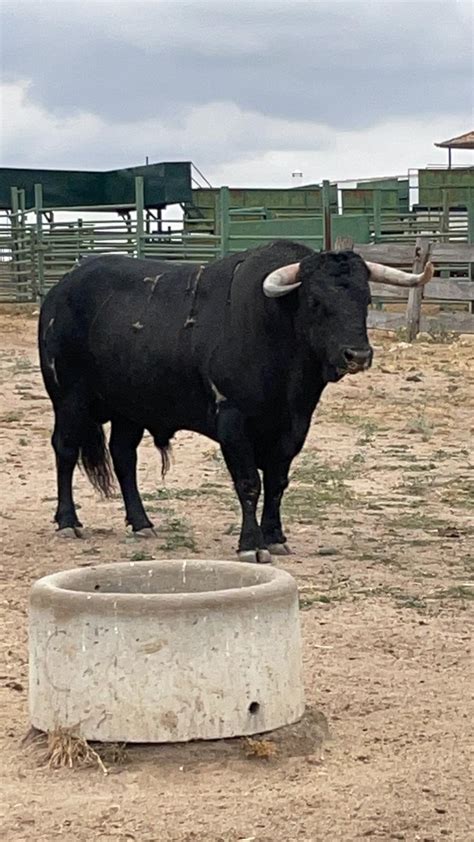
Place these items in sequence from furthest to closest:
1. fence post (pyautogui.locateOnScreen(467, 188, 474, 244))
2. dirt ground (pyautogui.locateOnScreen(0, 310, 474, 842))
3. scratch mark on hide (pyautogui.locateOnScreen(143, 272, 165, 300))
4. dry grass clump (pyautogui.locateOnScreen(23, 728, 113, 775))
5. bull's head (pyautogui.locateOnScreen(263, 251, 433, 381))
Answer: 1. fence post (pyautogui.locateOnScreen(467, 188, 474, 244))
2. scratch mark on hide (pyautogui.locateOnScreen(143, 272, 165, 300))
3. bull's head (pyautogui.locateOnScreen(263, 251, 433, 381))
4. dry grass clump (pyautogui.locateOnScreen(23, 728, 113, 775))
5. dirt ground (pyautogui.locateOnScreen(0, 310, 474, 842))

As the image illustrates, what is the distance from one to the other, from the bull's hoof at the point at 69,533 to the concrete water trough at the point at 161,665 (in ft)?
13.3

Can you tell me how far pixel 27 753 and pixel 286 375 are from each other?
146 inches

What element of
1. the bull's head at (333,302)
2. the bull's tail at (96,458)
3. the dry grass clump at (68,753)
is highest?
the bull's head at (333,302)

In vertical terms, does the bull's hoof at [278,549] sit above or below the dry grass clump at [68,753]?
below

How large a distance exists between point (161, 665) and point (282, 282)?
3609 mm

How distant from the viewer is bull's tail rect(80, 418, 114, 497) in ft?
31.7

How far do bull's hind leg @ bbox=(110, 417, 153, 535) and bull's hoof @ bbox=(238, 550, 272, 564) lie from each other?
123 centimetres

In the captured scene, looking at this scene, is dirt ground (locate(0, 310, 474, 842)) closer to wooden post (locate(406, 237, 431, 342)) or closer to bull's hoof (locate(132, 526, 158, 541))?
bull's hoof (locate(132, 526, 158, 541))

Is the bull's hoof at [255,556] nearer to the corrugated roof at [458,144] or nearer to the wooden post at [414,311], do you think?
the wooden post at [414,311]

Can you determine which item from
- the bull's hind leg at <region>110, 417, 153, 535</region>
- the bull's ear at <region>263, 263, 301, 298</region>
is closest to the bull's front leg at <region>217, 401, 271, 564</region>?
the bull's ear at <region>263, 263, 301, 298</region>

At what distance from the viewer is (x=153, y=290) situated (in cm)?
921

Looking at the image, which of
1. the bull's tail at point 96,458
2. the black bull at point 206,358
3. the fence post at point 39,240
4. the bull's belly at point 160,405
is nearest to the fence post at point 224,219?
the fence post at point 39,240

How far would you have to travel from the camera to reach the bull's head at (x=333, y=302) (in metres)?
8.04

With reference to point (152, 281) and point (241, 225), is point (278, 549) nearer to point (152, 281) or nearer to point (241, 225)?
point (152, 281)
